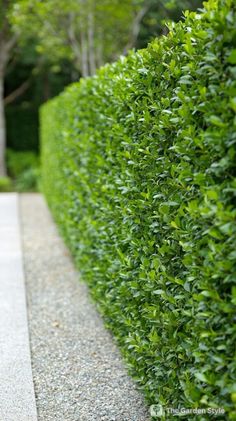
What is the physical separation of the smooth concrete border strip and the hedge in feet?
2.47

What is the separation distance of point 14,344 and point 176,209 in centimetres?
220

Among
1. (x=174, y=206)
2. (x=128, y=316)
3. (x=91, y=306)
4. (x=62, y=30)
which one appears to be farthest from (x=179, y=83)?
(x=62, y=30)

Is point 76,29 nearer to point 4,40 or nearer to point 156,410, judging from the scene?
point 4,40

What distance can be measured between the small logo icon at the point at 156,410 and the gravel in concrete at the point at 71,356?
8.4 inches

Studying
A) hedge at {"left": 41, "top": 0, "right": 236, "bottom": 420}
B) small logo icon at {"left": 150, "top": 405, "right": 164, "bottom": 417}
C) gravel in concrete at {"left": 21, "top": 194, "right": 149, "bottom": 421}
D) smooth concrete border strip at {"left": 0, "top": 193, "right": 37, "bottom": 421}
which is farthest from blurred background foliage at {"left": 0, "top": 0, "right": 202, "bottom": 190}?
small logo icon at {"left": 150, "top": 405, "right": 164, "bottom": 417}

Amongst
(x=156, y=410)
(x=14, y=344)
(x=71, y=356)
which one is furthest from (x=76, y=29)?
(x=156, y=410)

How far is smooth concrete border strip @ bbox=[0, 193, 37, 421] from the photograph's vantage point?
10.7 ft

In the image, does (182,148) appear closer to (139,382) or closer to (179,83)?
(179,83)

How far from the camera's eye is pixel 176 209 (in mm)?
2771

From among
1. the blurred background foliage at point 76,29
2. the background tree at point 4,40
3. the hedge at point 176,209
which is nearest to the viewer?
the hedge at point 176,209

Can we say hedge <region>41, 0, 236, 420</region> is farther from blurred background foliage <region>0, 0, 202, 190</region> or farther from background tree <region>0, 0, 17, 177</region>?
background tree <region>0, 0, 17, 177</region>

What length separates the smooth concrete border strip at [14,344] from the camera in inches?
128

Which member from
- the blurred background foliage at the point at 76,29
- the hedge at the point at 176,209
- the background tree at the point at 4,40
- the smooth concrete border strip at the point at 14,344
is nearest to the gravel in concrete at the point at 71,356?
the smooth concrete border strip at the point at 14,344

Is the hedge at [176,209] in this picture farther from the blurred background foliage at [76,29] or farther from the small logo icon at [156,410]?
the blurred background foliage at [76,29]
